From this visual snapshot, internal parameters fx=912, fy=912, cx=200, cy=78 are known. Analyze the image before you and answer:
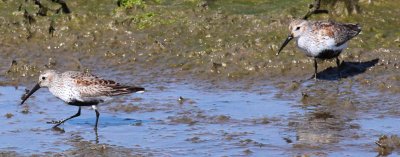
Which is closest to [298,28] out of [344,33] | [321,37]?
[321,37]

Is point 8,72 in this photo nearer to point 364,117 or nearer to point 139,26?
point 139,26

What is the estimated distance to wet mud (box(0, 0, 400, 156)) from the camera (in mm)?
11906

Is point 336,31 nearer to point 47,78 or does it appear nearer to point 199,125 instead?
point 199,125

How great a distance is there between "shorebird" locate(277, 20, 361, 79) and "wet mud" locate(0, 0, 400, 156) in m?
0.46

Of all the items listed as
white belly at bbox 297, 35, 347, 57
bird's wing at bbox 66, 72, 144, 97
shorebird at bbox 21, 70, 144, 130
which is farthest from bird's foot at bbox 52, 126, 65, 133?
white belly at bbox 297, 35, 347, 57

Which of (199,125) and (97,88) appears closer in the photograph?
(199,125)

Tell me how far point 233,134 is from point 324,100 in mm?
2542

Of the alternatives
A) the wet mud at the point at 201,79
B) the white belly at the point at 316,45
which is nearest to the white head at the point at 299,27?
the white belly at the point at 316,45

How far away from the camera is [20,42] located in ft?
58.1

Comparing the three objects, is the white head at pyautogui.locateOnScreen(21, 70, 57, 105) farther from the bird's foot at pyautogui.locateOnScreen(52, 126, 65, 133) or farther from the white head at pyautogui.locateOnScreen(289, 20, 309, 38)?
the white head at pyautogui.locateOnScreen(289, 20, 309, 38)

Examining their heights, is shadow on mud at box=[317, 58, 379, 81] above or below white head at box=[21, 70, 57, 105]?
below

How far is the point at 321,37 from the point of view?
1525 centimetres

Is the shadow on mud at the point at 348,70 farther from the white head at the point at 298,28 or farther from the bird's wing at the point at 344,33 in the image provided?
the white head at the point at 298,28

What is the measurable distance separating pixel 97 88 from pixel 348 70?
15.4 ft
